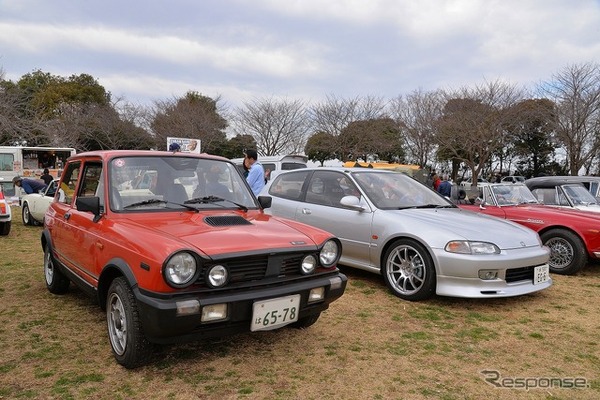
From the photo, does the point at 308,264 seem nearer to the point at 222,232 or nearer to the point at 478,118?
the point at 222,232

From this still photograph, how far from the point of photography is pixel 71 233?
12.8 feet

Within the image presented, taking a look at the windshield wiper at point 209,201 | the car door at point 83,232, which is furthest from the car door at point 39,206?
the windshield wiper at point 209,201

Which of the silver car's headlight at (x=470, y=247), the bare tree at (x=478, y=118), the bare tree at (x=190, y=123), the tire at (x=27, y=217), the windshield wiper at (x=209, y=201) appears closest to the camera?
the windshield wiper at (x=209, y=201)

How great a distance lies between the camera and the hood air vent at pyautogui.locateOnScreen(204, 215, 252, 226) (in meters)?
3.18

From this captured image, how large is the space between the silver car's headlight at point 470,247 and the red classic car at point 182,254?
5.31 ft

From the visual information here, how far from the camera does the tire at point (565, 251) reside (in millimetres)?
6066

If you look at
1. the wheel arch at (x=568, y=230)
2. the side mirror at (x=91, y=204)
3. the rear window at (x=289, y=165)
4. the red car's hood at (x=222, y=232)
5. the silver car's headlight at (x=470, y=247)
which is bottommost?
the wheel arch at (x=568, y=230)

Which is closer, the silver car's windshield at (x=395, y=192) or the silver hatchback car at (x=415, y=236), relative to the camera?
the silver hatchback car at (x=415, y=236)

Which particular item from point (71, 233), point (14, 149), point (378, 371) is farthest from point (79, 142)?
point (378, 371)

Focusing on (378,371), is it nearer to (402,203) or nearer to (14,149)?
(402,203)

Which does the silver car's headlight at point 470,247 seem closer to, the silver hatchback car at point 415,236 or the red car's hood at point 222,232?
the silver hatchback car at point 415,236

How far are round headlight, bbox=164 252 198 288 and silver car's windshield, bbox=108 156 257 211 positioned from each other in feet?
3.11

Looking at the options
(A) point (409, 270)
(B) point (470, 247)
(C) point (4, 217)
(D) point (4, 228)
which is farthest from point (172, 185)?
(D) point (4, 228)
